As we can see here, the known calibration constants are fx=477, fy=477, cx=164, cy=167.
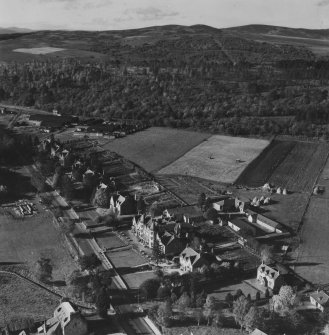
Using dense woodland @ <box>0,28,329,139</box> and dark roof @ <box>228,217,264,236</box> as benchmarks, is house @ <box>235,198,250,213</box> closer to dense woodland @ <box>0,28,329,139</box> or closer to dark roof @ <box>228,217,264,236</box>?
dark roof @ <box>228,217,264,236</box>

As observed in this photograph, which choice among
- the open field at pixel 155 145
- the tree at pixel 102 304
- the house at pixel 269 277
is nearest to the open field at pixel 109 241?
the tree at pixel 102 304

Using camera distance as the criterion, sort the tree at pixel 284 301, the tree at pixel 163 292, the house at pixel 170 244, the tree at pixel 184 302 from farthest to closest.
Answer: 1. the house at pixel 170 244
2. the tree at pixel 163 292
3. the tree at pixel 284 301
4. the tree at pixel 184 302

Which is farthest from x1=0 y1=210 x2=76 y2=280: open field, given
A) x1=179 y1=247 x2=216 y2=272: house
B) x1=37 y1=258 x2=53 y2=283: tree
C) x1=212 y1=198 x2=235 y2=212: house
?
x1=212 y1=198 x2=235 y2=212: house

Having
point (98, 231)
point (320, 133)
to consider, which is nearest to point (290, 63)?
point (320, 133)

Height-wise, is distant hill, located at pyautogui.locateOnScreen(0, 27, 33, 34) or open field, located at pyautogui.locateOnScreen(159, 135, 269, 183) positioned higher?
distant hill, located at pyautogui.locateOnScreen(0, 27, 33, 34)

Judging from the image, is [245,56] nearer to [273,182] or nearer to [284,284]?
[273,182]

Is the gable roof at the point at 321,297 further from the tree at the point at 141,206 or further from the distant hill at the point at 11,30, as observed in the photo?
the distant hill at the point at 11,30
